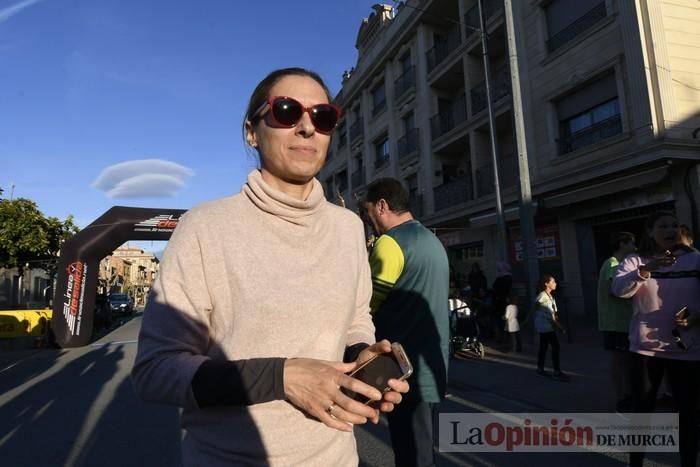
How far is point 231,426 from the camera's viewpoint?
1109mm

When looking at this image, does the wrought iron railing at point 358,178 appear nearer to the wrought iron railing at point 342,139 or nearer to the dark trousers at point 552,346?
the wrought iron railing at point 342,139

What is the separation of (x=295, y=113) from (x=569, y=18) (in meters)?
14.3

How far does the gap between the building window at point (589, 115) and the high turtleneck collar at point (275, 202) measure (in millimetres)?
12271

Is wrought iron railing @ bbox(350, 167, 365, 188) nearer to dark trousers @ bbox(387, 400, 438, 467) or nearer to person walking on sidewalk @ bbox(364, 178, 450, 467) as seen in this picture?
person walking on sidewalk @ bbox(364, 178, 450, 467)

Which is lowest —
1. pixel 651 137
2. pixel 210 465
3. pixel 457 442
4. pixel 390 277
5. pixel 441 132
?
pixel 457 442

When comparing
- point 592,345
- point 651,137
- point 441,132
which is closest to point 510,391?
point 592,345

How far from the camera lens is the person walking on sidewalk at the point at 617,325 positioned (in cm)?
435

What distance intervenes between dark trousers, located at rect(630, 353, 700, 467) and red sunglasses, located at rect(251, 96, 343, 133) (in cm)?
313

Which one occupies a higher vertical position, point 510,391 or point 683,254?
point 683,254

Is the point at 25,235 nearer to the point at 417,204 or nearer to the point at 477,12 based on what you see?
the point at 417,204

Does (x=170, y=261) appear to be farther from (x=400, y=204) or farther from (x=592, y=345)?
(x=592, y=345)

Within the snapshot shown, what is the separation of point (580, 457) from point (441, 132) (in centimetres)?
1652

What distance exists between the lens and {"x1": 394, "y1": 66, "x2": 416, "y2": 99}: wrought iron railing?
20797 mm

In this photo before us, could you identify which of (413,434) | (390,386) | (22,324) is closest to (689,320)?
(413,434)
